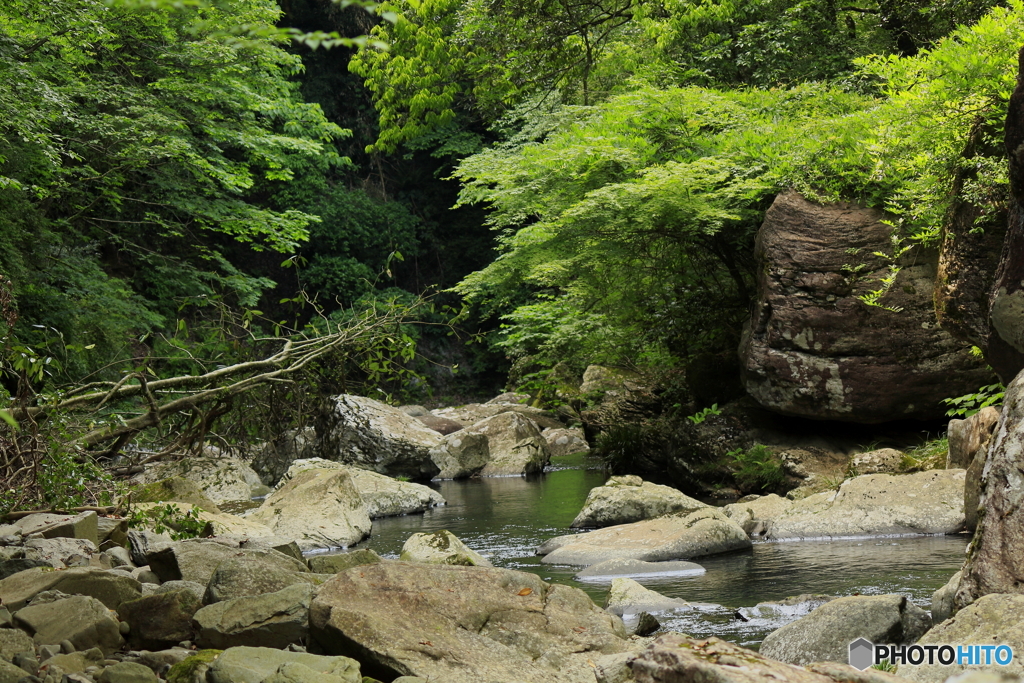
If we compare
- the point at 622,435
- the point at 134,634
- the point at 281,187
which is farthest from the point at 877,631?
the point at 281,187

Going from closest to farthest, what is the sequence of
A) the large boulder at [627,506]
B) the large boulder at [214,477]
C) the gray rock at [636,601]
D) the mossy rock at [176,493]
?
1. the gray rock at [636,601]
2. the mossy rock at [176,493]
3. the large boulder at [627,506]
4. the large boulder at [214,477]

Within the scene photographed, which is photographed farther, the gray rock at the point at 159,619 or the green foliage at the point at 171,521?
the green foliage at the point at 171,521

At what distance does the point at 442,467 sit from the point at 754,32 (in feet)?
28.8

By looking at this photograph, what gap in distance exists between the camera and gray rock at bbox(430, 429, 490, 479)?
1514 cm

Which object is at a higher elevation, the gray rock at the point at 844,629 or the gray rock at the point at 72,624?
the gray rock at the point at 72,624

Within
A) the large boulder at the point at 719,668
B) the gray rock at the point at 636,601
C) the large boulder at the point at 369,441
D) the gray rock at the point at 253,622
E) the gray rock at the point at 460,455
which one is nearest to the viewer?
the large boulder at the point at 719,668

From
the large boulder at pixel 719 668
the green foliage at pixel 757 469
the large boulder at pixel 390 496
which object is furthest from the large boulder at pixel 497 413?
the large boulder at pixel 719 668

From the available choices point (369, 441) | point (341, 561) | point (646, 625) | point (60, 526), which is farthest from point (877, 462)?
point (60, 526)

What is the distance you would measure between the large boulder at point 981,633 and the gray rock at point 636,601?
241cm

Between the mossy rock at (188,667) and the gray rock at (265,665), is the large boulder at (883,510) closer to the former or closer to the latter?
the gray rock at (265,665)

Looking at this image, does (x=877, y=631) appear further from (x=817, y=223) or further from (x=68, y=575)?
(x=817, y=223)

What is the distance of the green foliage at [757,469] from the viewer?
35.7 feet

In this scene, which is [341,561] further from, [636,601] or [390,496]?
[390,496]

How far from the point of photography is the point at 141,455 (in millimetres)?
10016
